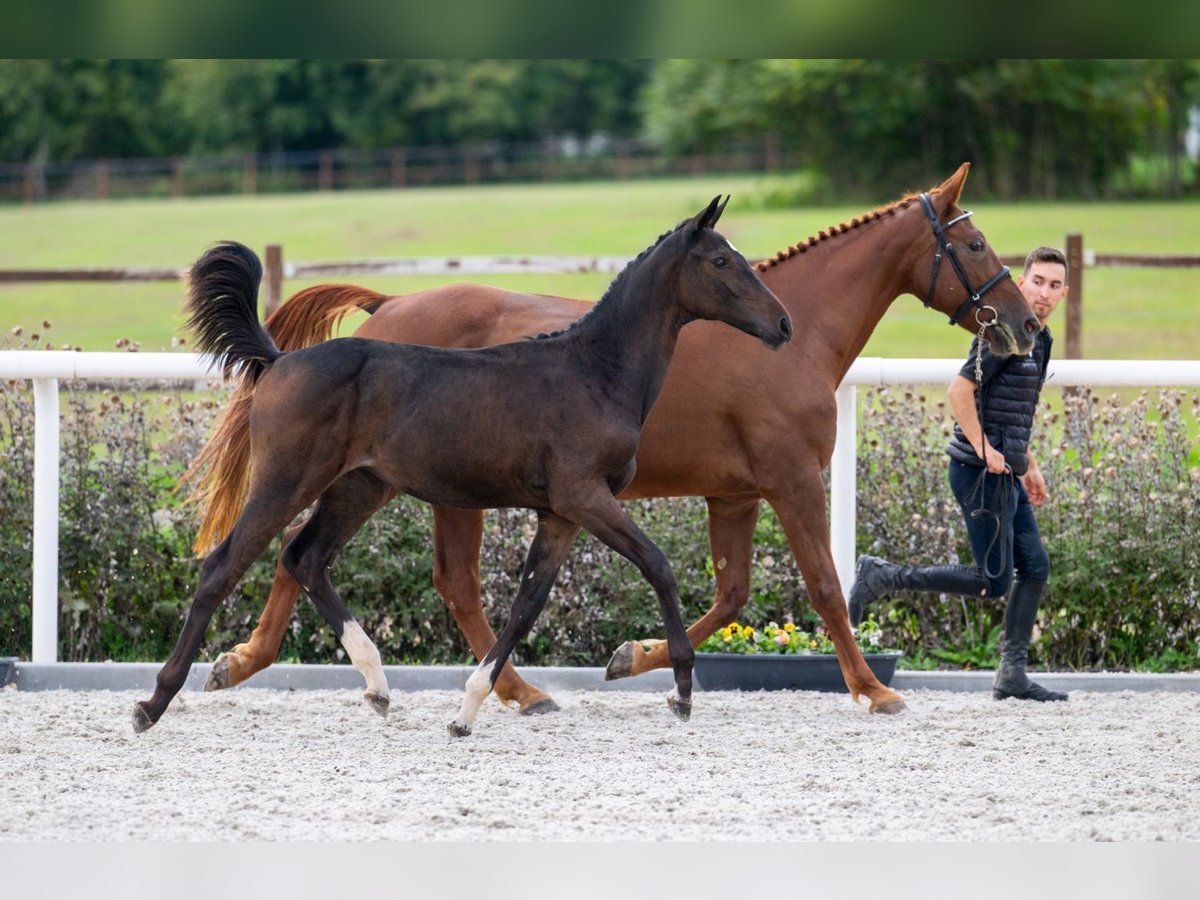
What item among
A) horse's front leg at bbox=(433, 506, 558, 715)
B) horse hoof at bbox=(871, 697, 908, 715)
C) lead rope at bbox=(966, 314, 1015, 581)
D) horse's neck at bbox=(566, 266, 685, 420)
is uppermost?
horse's neck at bbox=(566, 266, 685, 420)

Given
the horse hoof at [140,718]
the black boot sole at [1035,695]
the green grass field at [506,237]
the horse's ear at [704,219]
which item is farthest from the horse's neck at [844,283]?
the green grass field at [506,237]

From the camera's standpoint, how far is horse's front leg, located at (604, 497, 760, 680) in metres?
5.94

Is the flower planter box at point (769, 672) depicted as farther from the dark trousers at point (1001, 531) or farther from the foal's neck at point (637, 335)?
the foal's neck at point (637, 335)

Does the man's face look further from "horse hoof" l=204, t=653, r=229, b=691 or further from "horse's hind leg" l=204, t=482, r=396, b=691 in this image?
"horse hoof" l=204, t=653, r=229, b=691

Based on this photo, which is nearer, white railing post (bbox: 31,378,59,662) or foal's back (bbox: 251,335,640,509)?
foal's back (bbox: 251,335,640,509)

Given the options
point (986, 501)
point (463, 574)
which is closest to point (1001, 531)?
point (986, 501)

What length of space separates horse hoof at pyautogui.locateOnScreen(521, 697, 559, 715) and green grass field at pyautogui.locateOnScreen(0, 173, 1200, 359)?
12762mm

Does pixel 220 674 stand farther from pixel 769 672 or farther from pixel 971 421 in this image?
pixel 971 421

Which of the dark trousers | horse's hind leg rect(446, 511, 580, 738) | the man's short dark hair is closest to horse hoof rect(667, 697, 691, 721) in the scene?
horse's hind leg rect(446, 511, 580, 738)

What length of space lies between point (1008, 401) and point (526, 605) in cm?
201

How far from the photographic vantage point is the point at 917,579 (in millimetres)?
5871

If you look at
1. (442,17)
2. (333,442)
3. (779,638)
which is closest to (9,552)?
(333,442)

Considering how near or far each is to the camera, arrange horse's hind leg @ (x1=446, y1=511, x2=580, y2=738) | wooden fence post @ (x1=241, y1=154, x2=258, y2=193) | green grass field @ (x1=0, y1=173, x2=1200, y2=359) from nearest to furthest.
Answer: horse's hind leg @ (x1=446, y1=511, x2=580, y2=738) < green grass field @ (x1=0, y1=173, x2=1200, y2=359) < wooden fence post @ (x1=241, y1=154, x2=258, y2=193)

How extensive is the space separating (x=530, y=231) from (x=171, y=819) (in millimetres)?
27990
